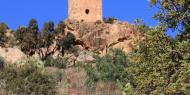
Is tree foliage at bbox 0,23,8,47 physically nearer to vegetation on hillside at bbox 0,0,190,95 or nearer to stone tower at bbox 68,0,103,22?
vegetation on hillside at bbox 0,0,190,95

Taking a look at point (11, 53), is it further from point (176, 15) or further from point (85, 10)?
point (176, 15)

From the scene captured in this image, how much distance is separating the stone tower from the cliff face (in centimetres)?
71

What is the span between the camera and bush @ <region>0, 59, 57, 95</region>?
2409 centimetres

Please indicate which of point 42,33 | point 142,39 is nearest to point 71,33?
point 42,33

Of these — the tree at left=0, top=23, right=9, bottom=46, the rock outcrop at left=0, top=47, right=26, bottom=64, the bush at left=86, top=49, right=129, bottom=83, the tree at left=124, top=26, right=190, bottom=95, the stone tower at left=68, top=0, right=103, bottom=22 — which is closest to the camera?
the tree at left=124, top=26, right=190, bottom=95

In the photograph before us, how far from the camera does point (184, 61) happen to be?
12.3 m

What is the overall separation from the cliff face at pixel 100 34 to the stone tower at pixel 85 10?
708 mm

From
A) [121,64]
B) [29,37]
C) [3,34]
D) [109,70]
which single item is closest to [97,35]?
[29,37]

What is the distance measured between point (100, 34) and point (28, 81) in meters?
30.5

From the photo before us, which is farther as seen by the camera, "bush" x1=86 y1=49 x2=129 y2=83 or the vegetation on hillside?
"bush" x1=86 y1=49 x2=129 y2=83

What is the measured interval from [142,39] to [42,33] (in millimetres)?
39115

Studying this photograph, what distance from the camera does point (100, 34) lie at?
179ft

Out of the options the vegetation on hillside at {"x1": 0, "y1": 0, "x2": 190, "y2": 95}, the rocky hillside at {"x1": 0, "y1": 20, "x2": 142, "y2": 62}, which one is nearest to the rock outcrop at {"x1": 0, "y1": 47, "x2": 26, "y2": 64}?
the vegetation on hillside at {"x1": 0, "y1": 0, "x2": 190, "y2": 95}

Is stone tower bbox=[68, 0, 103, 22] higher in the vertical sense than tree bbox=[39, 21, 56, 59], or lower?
higher
